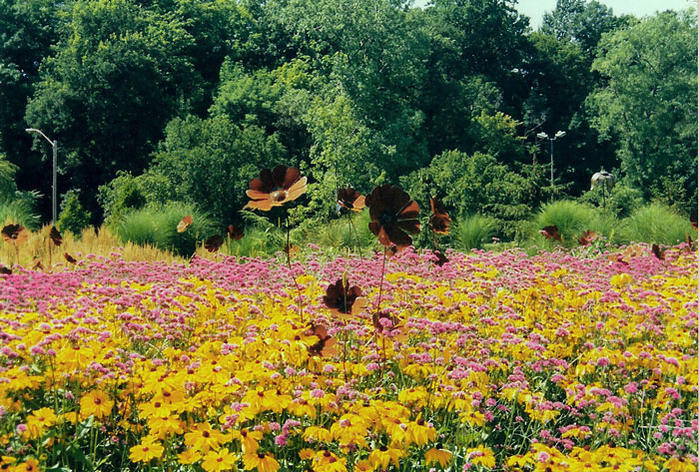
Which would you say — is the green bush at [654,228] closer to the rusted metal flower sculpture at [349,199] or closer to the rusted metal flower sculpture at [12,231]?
the rusted metal flower sculpture at [12,231]

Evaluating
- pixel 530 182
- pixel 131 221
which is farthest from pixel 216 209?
pixel 530 182

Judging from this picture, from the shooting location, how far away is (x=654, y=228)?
563 inches

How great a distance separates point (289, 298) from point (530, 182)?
1182 centimetres

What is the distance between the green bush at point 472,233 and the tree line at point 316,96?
6.18 meters

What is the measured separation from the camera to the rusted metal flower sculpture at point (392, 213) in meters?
3.19

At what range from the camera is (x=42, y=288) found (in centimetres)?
447

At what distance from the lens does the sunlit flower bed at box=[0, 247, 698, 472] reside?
2666mm

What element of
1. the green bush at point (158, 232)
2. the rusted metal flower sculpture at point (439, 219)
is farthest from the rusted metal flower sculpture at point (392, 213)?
the green bush at point (158, 232)

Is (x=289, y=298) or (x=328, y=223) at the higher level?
(x=289, y=298)

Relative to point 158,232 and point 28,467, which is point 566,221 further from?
point 28,467

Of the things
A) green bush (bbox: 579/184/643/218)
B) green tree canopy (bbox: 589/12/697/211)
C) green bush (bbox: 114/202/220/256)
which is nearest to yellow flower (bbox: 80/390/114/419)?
green bush (bbox: 114/202/220/256)

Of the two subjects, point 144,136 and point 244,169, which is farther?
point 144,136

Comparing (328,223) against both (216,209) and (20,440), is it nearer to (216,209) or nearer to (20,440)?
(216,209)

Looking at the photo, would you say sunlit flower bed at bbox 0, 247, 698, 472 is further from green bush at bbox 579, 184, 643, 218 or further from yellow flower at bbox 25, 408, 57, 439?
green bush at bbox 579, 184, 643, 218
